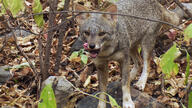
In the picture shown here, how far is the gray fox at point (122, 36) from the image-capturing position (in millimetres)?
4438

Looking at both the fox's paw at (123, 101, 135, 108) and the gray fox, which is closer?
the gray fox

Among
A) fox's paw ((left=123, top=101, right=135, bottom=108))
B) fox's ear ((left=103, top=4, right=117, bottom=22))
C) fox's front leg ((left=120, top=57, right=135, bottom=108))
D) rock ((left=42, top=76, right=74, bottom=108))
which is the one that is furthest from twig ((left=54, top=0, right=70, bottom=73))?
fox's paw ((left=123, top=101, right=135, bottom=108))

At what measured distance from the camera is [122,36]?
4.96 metres

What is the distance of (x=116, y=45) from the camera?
4812mm

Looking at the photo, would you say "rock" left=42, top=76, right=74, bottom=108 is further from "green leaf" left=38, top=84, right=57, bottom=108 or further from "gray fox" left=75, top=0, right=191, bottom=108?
"green leaf" left=38, top=84, right=57, bottom=108

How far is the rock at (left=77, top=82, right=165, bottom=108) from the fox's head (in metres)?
1.01

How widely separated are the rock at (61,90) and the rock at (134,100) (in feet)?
0.80

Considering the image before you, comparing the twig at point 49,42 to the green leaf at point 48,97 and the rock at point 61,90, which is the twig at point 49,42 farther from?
the green leaf at point 48,97

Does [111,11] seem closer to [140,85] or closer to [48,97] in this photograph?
[140,85]

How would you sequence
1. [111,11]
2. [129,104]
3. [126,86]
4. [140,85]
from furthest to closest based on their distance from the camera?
[140,85] < [126,86] < [129,104] < [111,11]

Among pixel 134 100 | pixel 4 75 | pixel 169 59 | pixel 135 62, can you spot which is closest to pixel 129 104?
pixel 134 100

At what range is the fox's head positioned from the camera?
425 cm

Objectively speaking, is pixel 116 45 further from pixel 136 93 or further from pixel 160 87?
pixel 160 87

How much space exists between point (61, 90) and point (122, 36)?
1.31m
